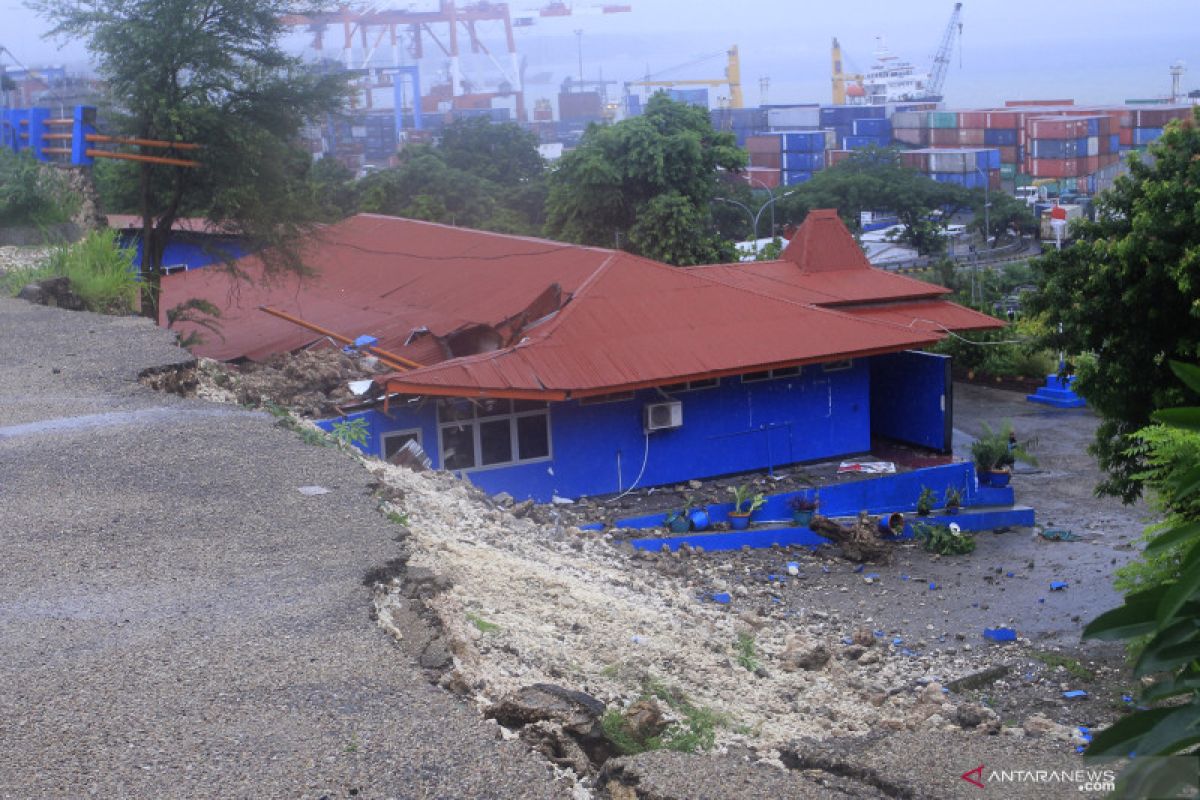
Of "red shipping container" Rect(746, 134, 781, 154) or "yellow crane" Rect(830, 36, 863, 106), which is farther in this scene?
"yellow crane" Rect(830, 36, 863, 106)

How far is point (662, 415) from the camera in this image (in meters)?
18.8

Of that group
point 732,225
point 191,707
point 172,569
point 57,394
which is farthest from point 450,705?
point 732,225

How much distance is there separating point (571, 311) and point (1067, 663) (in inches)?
398

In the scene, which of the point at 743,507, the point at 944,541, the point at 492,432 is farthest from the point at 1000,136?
the point at 492,432

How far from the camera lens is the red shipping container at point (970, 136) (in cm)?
9412

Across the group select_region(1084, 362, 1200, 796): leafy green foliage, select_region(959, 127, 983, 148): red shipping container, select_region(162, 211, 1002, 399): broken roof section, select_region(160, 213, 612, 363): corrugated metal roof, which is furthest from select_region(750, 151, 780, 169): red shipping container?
select_region(1084, 362, 1200, 796): leafy green foliage

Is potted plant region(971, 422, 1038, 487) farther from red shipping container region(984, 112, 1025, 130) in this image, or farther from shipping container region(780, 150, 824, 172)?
red shipping container region(984, 112, 1025, 130)

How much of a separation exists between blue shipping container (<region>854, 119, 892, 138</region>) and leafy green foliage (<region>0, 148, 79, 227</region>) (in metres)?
92.6

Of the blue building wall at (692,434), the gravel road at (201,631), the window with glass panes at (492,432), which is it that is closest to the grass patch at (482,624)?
the gravel road at (201,631)

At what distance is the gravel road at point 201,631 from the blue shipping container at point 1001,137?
9338 cm

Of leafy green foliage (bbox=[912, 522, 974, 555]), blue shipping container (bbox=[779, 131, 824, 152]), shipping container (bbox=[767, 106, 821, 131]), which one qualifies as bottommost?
leafy green foliage (bbox=[912, 522, 974, 555])

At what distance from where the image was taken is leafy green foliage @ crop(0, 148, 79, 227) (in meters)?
17.4

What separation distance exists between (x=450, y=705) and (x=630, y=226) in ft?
98.4

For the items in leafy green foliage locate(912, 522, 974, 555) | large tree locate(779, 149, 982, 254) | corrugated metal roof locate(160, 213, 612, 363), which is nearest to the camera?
leafy green foliage locate(912, 522, 974, 555)
